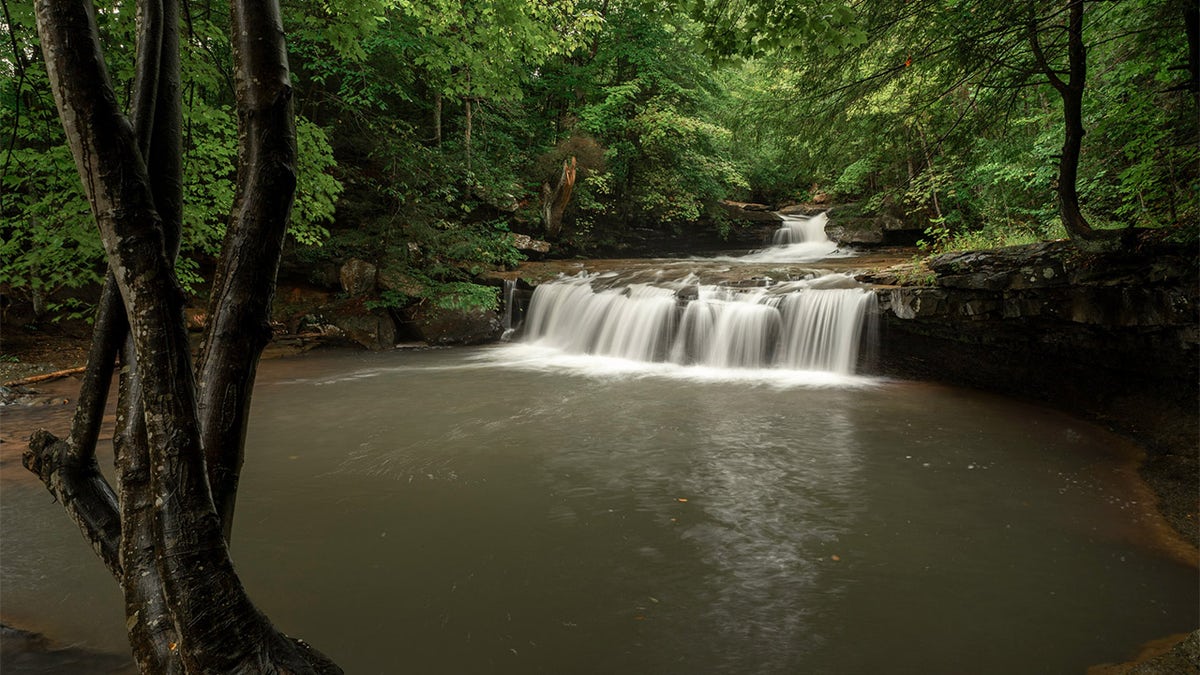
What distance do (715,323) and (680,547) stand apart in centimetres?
753

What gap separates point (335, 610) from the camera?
3.37 m

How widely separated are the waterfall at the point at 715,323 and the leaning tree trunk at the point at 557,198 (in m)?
3.43

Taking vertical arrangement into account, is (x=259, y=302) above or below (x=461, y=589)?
above

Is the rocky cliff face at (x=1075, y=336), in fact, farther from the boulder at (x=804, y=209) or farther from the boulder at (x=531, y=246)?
the boulder at (x=804, y=209)

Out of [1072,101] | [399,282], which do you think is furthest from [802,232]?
[1072,101]

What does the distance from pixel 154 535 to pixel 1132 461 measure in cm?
793

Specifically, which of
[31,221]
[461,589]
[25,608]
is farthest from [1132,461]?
[31,221]

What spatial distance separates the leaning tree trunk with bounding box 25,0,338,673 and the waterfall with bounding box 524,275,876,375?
9.77 m

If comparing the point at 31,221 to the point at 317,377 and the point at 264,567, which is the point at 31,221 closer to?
the point at 317,377

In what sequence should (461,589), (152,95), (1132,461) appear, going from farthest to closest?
(1132,461)
(461,589)
(152,95)

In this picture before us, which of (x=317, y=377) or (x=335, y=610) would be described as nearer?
(x=335, y=610)

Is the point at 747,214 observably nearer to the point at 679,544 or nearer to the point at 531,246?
the point at 531,246

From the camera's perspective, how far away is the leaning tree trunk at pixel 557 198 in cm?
1540

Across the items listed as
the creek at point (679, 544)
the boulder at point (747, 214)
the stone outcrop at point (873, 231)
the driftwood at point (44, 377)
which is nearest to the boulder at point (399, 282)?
the creek at point (679, 544)
